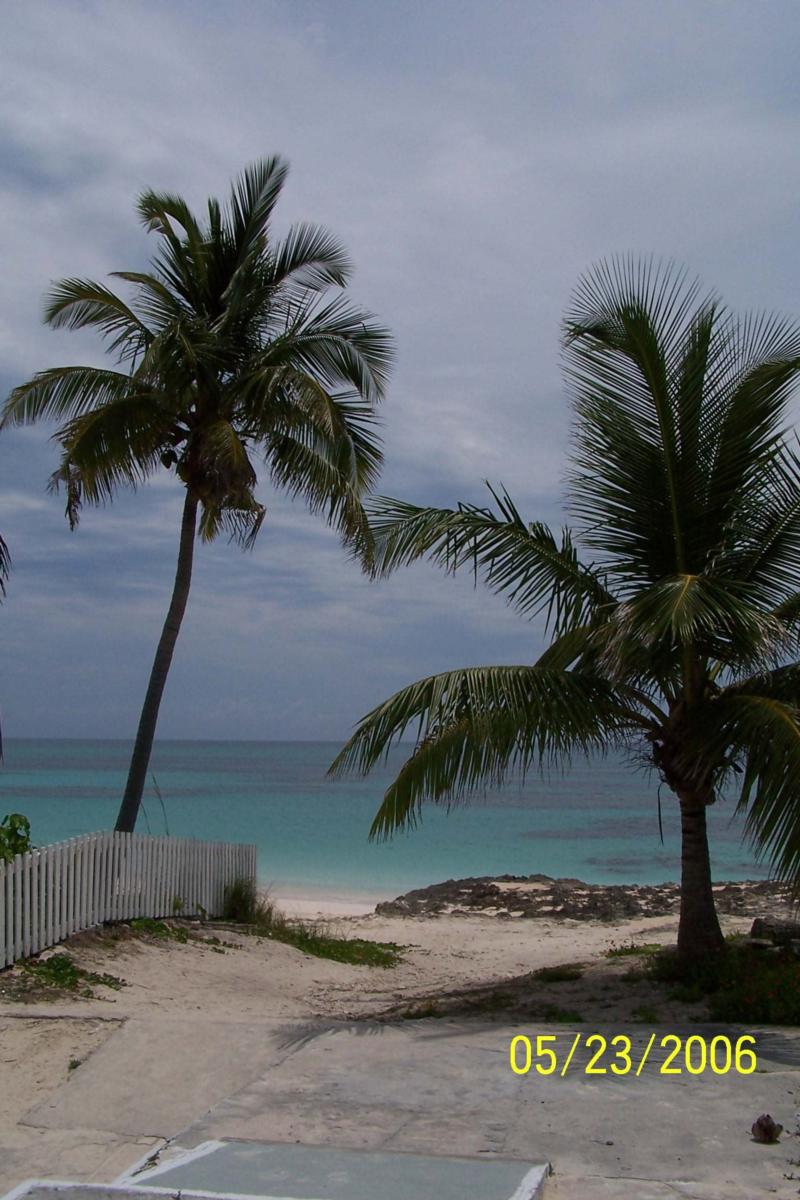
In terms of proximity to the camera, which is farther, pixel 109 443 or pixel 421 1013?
pixel 109 443

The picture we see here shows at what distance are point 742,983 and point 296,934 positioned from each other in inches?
284

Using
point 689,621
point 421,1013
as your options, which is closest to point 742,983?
point 421,1013

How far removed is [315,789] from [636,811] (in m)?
27.4

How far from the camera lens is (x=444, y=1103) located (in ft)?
20.1

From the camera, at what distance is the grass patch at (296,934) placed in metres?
13.8

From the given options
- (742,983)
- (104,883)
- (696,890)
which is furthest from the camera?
(104,883)

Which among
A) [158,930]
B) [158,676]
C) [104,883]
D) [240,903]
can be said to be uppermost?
[158,676]

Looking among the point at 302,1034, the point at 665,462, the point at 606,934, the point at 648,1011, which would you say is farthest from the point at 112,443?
the point at 606,934

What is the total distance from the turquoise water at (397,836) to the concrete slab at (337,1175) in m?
3.08

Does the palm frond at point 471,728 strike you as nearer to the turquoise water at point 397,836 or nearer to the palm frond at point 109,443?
the turquoise water at point 397,836

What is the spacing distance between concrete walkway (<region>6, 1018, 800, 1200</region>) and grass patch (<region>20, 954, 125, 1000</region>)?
5.88 feet

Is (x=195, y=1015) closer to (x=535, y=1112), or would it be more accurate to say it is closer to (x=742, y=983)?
(x=535, y=1112)

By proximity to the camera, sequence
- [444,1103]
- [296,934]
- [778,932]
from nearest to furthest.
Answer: [444,1103] → [778,932] → [296,934]

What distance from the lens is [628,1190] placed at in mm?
4867
